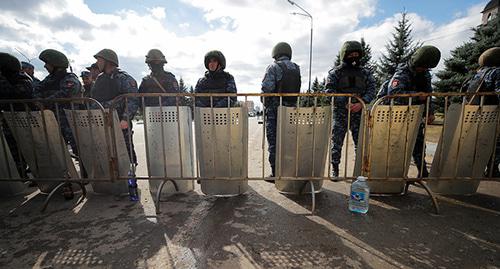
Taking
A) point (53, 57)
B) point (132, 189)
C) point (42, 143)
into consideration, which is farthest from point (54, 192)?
point (53, 57)

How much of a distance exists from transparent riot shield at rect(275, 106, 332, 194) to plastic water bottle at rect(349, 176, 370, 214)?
0.57m

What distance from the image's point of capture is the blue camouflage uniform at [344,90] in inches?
154

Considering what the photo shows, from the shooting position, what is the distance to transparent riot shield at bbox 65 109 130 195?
3.16 meters

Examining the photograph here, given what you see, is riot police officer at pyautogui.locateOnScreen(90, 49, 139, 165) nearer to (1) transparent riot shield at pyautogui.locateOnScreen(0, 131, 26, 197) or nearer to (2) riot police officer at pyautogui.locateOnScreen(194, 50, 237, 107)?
(2) riot police officer at pyautogui.locateOnScreen(194, 50, 237, 107)

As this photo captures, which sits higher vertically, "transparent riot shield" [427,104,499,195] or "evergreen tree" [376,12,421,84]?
"evergreen tree" [376,12,421,84]

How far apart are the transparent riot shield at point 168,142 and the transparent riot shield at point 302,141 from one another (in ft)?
4.34

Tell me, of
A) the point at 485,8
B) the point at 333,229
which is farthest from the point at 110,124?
the point at 485,8

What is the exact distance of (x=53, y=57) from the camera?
387 cm

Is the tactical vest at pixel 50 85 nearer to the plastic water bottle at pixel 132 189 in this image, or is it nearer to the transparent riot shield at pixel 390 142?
the plastic water bottle at pixel 132 189

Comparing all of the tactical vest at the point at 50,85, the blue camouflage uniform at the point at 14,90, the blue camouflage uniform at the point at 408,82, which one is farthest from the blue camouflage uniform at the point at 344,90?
the blue camouflage uniform at the point at 14,90

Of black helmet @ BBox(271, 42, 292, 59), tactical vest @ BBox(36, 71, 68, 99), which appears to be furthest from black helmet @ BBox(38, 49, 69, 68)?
black helmet @ BBox(271, 42, 292, 59)

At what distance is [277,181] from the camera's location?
138 inches

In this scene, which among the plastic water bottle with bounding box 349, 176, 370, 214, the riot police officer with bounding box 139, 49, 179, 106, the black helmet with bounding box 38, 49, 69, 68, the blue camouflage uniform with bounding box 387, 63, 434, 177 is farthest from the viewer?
the riot police officer with bounding box 139, 49, 179, 106

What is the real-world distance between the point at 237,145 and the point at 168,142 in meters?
1.00
